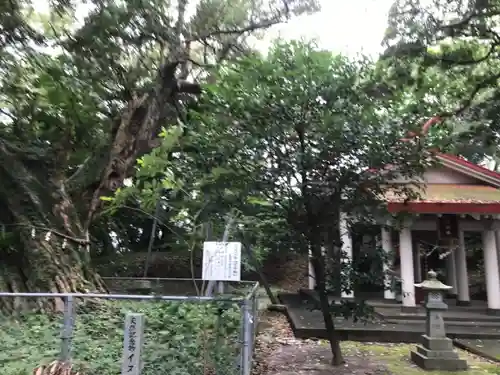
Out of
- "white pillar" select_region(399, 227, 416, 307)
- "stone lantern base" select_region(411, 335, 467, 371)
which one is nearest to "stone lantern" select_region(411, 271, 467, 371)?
"stone lantern base" select_region(411, 335, 467, 371)

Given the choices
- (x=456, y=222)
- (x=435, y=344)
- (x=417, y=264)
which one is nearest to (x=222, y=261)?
(x=435, y=344)

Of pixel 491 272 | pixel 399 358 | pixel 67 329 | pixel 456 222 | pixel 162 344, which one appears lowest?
pixel 399 358

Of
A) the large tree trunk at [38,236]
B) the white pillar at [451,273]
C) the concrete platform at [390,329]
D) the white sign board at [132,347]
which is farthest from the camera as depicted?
the white pillar at [451,273]

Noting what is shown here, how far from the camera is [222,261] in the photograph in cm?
636

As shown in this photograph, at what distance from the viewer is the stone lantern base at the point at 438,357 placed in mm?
6863

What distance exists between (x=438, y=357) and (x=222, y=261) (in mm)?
3611

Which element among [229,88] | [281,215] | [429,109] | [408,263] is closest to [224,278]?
[281,215]

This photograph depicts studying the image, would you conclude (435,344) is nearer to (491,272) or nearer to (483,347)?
(483,347)

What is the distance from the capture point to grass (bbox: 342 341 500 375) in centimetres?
681

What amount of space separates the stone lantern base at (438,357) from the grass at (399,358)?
11cm

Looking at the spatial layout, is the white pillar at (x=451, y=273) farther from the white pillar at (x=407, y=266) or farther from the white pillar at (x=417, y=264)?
the white pillar at (x=407, y=266)

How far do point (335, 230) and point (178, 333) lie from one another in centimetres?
270

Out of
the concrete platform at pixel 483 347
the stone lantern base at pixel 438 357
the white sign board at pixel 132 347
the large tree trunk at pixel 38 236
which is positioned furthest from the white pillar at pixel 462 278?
the white sign board at pixel 132 347

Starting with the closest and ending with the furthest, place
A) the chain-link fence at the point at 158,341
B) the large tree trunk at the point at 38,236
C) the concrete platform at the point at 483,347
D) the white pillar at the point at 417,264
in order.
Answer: the chain-link fence at the point at 158,341
the concrete platform at the point at 483,347
the large tree trunk at the point at 38,236
the white pillar at the point at 417,264
